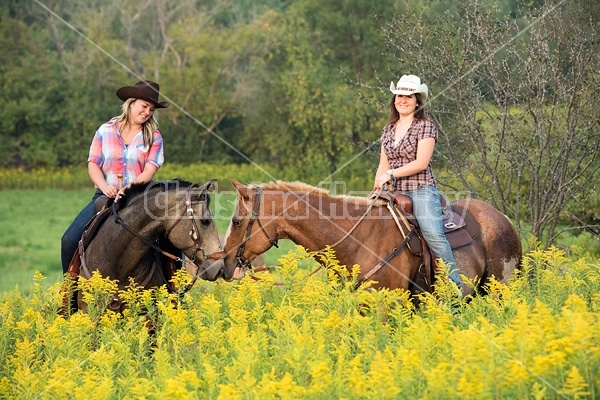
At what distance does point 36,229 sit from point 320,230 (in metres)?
22.4

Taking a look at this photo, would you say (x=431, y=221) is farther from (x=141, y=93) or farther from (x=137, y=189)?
(x=141, y=93)

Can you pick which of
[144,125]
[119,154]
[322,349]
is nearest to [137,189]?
[119,154]

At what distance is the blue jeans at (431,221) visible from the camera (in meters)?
9.14

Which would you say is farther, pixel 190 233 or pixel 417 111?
pixel 417 111

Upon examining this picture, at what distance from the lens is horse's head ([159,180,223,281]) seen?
8719mm

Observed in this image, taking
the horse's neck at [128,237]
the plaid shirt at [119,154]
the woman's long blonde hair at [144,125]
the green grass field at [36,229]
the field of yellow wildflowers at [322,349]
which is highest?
the woman's long blonde hair at [144,125]

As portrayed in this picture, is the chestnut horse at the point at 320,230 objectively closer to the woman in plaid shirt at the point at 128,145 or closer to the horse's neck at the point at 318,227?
the horse's neck at the point at 318,227

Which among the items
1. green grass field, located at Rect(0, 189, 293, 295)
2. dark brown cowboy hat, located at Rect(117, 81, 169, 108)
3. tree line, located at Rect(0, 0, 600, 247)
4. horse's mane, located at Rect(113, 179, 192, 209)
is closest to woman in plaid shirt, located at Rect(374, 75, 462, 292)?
horse's mane, located at Rect(113, 179, 192, 209)

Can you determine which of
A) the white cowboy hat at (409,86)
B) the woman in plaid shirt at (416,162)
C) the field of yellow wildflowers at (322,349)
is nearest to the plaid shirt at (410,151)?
the woman in plaid shirt at (416,162)

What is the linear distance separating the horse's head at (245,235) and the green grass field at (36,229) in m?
3.24

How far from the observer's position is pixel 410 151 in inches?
365

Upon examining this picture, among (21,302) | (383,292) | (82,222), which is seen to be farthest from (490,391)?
(21,302)

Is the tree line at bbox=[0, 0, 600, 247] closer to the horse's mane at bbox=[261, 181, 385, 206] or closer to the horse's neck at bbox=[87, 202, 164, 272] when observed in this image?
the horse's mane at bbox=[261, 181, 385, 206]

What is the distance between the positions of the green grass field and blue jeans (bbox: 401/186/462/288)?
3357 mm
